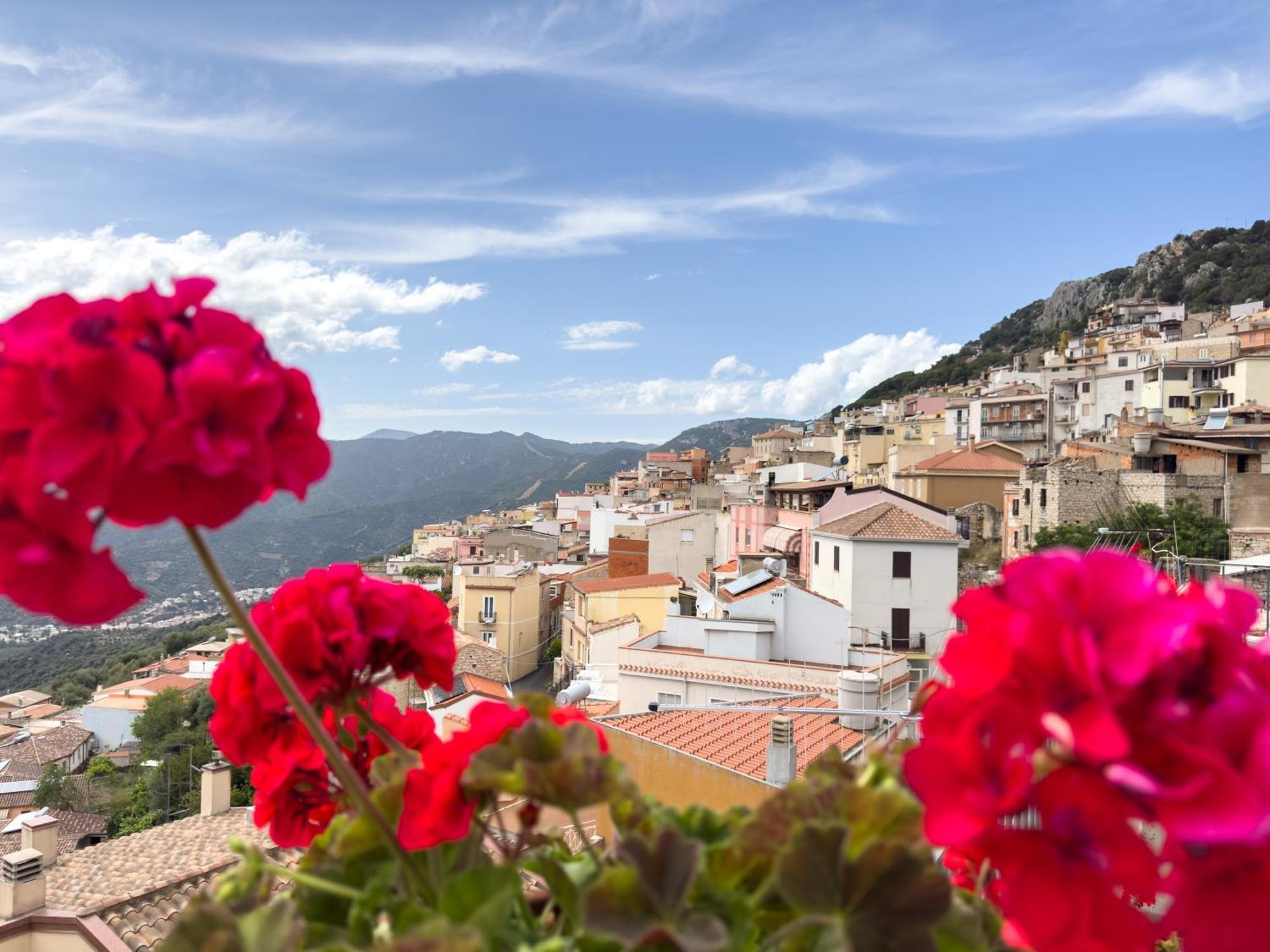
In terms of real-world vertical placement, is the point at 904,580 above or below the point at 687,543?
above

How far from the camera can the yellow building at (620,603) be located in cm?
2538

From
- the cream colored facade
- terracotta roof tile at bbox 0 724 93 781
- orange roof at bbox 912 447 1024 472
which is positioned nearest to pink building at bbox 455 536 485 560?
terracotta roof tile at bbox 0 724 93 781

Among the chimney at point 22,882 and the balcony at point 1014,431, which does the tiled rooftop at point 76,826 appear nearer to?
the chimney at point 22,882

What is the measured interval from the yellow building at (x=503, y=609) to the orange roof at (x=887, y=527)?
49.4 ft

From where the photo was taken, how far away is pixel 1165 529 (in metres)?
24.9

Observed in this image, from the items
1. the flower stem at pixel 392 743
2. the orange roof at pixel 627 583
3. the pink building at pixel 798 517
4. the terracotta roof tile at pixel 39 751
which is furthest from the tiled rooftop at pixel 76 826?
the flower stem at pixel 392 743

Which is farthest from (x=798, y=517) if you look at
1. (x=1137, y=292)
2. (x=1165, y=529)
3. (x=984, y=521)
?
(x=1137, y=292)

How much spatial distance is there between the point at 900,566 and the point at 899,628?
1442 mm

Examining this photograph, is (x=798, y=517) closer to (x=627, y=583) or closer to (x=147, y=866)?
(x=627, y=583)

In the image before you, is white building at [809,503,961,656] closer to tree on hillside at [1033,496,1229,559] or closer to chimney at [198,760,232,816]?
tree on hillside at [1033,496,1229,559]

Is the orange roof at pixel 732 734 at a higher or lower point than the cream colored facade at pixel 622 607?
higher

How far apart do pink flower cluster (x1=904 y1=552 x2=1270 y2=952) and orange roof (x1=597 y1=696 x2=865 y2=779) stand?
7.65 m

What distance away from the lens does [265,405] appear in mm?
738

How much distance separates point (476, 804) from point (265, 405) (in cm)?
46
